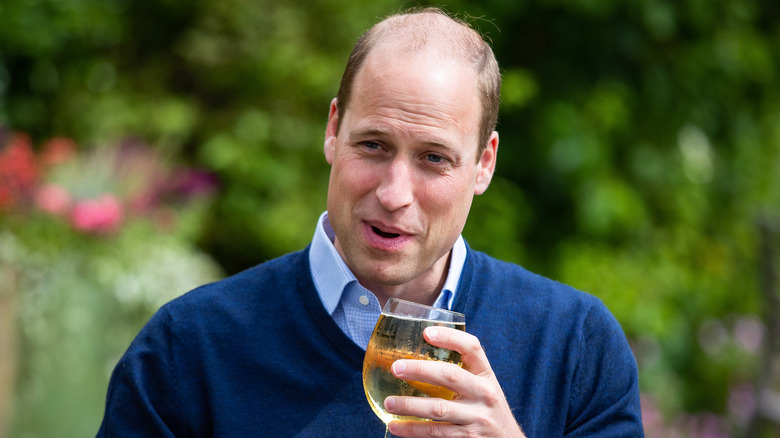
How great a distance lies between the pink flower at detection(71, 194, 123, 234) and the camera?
4.25m

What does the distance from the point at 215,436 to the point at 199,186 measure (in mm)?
3589

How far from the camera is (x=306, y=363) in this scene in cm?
192

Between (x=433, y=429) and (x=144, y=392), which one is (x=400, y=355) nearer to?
(x=433, y=429)

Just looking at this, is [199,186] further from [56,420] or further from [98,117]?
[56,420]

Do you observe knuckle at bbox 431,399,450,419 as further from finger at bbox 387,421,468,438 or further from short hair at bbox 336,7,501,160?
short hair at bbox 336,7,501,160

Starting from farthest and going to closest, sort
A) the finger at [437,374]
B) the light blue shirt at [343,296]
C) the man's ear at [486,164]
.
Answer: the man's ear at [486,164], the light blue shirt at [343,296], the finger at [437,374]

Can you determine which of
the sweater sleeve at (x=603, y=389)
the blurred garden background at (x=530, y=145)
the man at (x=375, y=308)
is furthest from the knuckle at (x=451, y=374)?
the blurred garden background at (x=530, y=145)

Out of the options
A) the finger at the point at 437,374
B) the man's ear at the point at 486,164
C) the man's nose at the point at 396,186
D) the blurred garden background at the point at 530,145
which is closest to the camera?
the finger at the point at 437,374

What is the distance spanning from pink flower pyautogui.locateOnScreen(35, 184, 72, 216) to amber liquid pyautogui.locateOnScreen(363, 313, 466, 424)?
3.13m

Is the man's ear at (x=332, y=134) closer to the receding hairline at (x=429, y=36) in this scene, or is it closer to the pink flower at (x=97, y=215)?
the receding hairline at (x=429, y=36)

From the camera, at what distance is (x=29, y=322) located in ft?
13.0

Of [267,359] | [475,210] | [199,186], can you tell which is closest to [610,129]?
[475,210]

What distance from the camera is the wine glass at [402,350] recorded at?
1.51 metres

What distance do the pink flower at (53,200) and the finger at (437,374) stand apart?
322 centimetres
